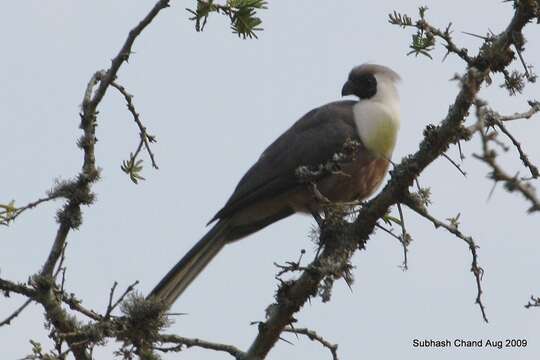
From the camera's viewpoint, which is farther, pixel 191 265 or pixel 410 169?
pixel 191 265

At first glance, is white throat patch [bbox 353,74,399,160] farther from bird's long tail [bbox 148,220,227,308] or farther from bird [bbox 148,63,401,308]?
bird's long tail [bbox 148,220,227,308]

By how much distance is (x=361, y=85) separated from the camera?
7.53m

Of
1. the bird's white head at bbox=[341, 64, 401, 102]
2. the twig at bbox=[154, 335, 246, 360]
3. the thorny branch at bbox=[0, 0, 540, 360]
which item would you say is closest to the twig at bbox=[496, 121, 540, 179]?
the thorny branch at bbox=[0, 0, 540, 360]

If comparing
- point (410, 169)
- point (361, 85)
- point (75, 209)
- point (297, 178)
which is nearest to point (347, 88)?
point (361, 85)

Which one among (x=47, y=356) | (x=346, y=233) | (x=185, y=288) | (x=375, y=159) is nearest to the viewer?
(x=47, y=356)

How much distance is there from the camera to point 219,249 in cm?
652

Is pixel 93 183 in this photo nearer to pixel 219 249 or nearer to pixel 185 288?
pixel 185 288

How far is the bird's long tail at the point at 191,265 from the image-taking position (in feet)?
19.4

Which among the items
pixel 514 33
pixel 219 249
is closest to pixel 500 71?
pixel 514 33

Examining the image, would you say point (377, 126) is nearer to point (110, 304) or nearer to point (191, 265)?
point (191, 265)

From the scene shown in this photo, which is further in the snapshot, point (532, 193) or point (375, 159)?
point (375, 159)

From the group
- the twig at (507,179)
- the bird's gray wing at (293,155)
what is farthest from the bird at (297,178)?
the twig at (507,179)

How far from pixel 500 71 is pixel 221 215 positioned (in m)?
2.83

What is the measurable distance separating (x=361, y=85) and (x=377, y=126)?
0.88 m
